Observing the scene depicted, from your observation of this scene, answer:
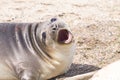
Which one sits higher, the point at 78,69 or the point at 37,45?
the point at 37,45

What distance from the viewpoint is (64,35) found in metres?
4.26

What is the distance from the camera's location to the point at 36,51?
4.44 m

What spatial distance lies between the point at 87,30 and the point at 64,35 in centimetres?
143

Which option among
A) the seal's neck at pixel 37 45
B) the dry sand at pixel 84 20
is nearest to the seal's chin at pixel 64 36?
the seal's neck at pixel 37 45

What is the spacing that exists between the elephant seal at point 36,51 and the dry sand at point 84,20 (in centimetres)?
20

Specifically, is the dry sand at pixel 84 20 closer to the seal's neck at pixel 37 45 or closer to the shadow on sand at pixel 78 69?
the shadow on sand at pixel 78 69

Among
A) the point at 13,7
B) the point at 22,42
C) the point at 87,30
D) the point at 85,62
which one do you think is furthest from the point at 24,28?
the point at 13,7

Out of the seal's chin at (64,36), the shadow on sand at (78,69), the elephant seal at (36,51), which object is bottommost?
the shadow on sand at (78,69)

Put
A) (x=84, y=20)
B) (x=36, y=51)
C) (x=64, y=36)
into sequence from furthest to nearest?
(x=84, y=20) → (x=36, y=51) → (x=64, y=36)

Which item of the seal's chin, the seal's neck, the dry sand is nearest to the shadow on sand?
the dry sand

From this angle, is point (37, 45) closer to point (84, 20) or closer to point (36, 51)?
point (36, 51)

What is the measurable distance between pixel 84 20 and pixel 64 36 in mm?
1872

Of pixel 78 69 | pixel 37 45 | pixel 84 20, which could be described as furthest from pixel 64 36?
pixel 84 20

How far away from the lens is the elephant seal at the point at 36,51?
430 cm
